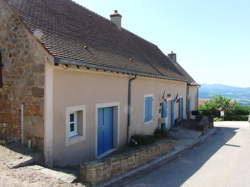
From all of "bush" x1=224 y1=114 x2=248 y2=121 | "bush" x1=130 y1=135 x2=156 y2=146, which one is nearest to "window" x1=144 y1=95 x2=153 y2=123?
"bush" x1=130 y1=135 x2=156 y2=146

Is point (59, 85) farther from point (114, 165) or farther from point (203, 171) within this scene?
point (203, 171)

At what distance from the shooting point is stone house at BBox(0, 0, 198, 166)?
5.90 meters

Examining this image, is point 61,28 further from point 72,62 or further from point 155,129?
point 155,129

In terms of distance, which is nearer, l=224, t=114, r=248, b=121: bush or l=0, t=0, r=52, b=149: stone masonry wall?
l=0, t=0, r=52, b=149: stone masonry wall

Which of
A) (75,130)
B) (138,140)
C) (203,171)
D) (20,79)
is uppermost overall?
(20,79)

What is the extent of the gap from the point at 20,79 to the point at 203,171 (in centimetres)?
647

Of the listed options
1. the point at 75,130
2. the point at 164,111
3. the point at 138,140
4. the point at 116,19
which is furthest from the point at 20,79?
the point at 164,111

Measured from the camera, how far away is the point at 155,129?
12.9 meters

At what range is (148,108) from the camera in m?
11.9

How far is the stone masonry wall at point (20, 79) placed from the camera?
233 inches

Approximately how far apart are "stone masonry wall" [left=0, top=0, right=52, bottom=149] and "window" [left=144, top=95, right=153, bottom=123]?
636cm

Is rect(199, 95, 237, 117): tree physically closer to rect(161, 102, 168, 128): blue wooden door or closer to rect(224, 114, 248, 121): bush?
rect(224, 114, 248, 121): bush

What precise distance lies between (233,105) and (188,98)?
41.4 feet

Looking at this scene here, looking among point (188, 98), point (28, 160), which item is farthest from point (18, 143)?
point (188, 98)
